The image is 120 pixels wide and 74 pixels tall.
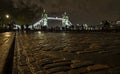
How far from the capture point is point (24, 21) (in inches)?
3597

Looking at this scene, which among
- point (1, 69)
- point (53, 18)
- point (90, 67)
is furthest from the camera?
point (53, 18)

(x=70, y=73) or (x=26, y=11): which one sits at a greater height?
(x=26, y=11)

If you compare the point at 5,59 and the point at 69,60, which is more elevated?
the point at 5,59

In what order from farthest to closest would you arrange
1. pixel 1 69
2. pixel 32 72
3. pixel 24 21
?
pixel 24 21 < pixel 32 72 < pixel 1 69

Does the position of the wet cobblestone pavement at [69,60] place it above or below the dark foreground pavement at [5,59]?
below

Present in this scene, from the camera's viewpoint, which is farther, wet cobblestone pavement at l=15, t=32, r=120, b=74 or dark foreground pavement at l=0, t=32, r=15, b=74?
wet cobblestone pavement at l=15, t=32, r=120, b=74

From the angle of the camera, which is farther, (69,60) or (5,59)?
(69,60)

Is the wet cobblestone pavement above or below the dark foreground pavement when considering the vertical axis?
below

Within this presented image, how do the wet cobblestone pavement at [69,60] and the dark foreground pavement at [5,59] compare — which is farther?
the wet cobblestone pavement at [69,60]

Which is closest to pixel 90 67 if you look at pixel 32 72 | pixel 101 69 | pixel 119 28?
pixel 101 69

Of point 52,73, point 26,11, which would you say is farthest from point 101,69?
point 26,11

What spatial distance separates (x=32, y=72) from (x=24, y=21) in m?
89.7

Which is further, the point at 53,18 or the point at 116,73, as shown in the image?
the point at 53,18

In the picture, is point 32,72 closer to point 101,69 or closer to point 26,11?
point 101,69
